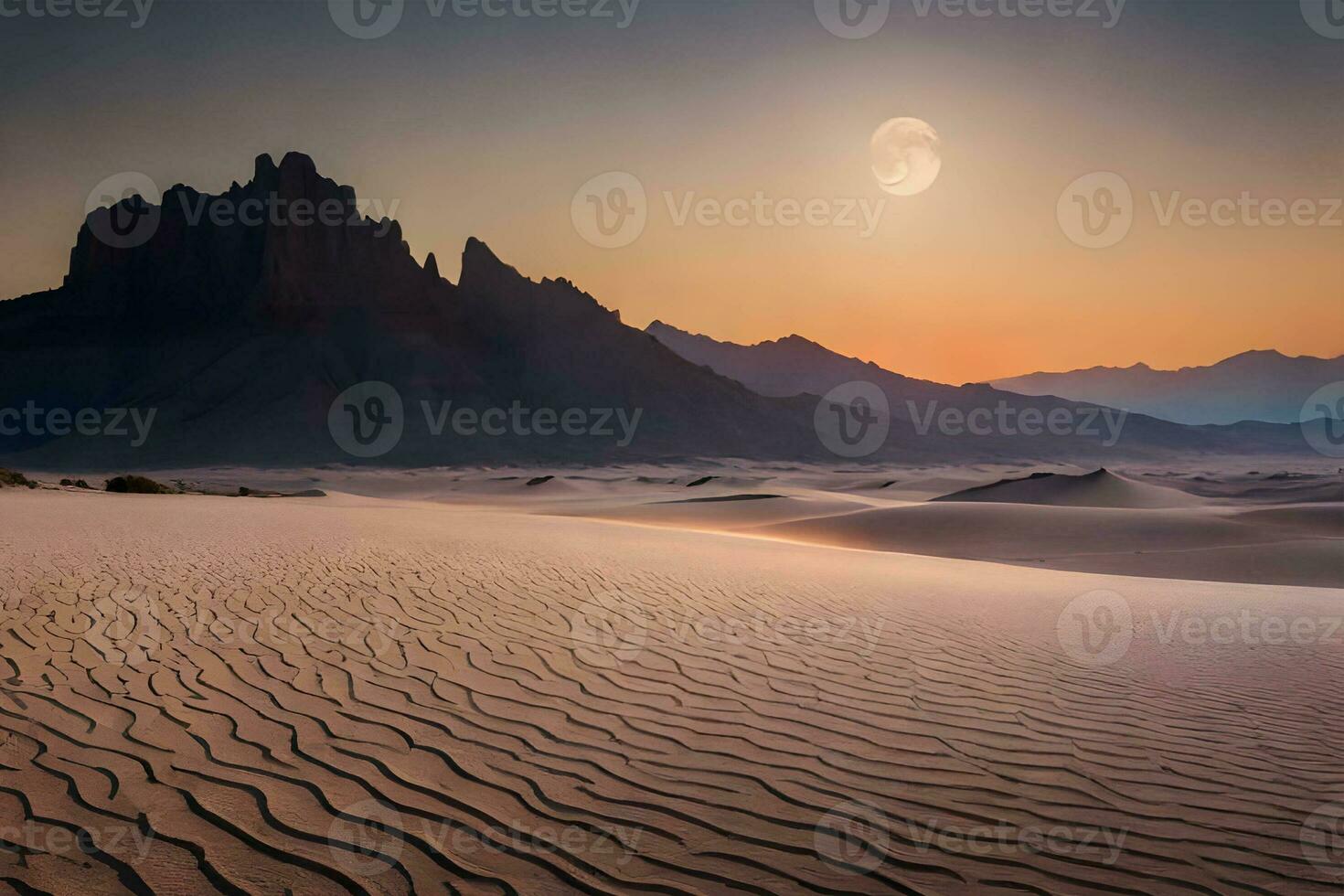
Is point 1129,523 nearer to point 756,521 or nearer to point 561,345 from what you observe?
point 756,521

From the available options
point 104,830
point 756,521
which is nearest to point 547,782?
point 104,830

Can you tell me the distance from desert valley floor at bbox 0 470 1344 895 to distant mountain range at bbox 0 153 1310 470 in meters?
77.8

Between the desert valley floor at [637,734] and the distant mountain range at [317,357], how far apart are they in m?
77.8

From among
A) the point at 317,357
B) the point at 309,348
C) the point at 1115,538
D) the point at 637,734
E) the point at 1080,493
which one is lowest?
the point at 1115,538

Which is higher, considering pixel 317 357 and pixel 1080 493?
pixel 317 357

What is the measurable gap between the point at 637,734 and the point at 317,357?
94984 mm

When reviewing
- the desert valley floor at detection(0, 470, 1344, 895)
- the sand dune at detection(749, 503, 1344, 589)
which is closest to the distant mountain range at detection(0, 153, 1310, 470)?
the sand dune at detection(749, 503, 1344, 589)

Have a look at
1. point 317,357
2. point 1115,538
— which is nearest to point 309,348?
point 317,357

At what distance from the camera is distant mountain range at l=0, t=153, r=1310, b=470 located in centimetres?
8350

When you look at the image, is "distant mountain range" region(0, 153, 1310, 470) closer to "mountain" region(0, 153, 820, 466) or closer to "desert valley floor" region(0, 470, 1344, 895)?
"mountain" region(0, 153, 820, 466)

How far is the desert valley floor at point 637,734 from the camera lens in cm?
327

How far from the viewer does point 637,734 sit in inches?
183

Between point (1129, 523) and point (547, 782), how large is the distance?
24.7 meters

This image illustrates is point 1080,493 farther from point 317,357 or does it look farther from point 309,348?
point 309,348
